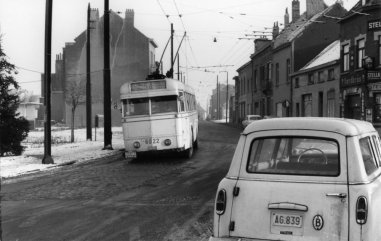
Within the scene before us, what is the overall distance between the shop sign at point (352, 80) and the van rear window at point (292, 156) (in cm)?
2766

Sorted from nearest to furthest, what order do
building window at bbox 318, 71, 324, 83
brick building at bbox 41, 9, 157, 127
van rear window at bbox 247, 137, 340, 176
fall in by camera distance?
van rear window at bbox 247, 137, 340, 176 < building window at bbox 318, 71, 324, 83 < brick building at bbox 41, 9, 157, 127

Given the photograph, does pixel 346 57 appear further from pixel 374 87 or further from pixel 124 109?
pixel 124 109

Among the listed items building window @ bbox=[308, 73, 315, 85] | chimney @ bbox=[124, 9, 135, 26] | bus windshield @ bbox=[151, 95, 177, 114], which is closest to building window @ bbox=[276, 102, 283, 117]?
building window @ bbox=[308, 73, 315, 85]

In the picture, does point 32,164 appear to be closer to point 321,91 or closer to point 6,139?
point 6,139

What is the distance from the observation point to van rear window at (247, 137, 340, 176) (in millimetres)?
4703

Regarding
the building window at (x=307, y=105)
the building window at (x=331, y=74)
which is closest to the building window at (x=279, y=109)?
the building window at (x=307, y=105)

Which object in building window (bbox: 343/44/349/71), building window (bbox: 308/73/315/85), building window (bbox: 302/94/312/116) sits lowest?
building window (bbox: 302/94/312/116)

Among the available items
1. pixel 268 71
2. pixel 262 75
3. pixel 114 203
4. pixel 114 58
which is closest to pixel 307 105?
pixel 268 71

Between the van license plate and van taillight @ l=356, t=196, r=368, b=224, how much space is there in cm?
51

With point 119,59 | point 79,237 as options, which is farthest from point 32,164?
point 119,59

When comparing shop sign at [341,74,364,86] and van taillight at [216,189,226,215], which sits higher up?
shop sign at [341,74,364,86]

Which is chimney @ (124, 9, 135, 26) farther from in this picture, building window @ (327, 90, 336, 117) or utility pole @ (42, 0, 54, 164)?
utility pole @ (42, 0, 54, 164)

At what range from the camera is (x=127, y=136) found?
56.1ft

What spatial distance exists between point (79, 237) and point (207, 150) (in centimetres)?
1525
